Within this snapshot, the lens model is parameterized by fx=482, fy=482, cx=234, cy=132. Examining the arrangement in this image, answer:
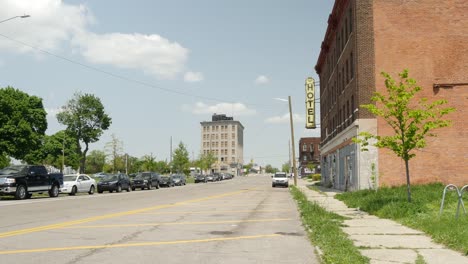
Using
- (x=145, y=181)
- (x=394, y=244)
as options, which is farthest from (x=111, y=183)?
(x=394, y=244)

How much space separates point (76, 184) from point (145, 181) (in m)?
12.3

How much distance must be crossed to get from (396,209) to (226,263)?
9.36 m

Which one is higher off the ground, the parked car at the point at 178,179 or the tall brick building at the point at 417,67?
the tall brick building at the point at 417,67

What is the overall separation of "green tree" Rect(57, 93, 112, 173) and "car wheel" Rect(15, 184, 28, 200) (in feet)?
255

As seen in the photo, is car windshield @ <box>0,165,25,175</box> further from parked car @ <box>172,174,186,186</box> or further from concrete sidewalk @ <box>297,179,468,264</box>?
parked car @ <box>172,174,186,186</box>

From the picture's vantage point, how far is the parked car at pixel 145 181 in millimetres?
46875

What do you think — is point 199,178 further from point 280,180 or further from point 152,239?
point 152,239

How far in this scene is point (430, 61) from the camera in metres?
30.4

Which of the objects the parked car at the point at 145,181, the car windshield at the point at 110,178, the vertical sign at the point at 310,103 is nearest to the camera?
the car windshield at the point at 110,178

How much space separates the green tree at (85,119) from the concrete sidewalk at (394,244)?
97.2 metres

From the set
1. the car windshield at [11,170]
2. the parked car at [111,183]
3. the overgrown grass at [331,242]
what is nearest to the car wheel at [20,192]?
the car windshield at [11,170]

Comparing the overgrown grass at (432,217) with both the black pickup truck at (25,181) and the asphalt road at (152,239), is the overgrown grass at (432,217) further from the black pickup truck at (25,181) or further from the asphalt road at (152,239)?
the black pickup truck at (25,181)

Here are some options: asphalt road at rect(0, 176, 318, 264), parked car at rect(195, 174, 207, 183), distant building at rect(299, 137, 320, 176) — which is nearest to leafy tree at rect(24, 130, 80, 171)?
parked car at rect(195, 174, 207, 183)

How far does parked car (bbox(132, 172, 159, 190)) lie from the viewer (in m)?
46.9
